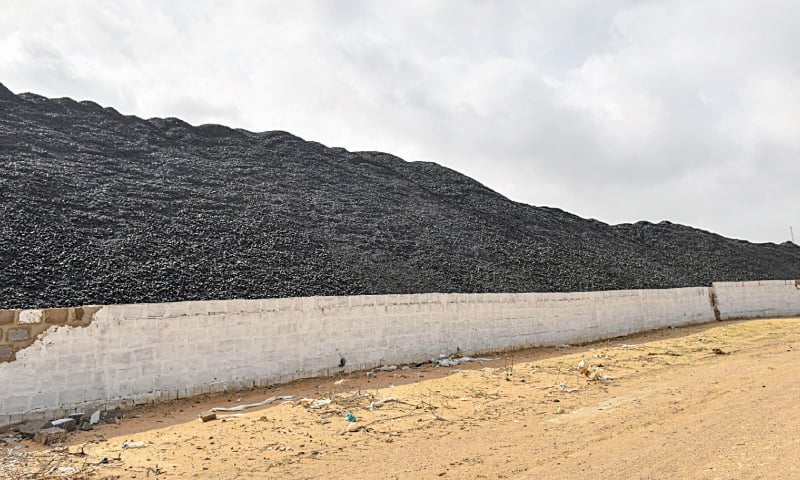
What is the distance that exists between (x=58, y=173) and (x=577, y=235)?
16631 mm

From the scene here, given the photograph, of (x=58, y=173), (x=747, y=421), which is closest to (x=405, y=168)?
(x=58, y=173)

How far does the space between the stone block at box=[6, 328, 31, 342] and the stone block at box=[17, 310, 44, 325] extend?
3.5 inches

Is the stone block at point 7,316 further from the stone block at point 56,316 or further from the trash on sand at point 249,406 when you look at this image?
the trash on sand at point 249,406

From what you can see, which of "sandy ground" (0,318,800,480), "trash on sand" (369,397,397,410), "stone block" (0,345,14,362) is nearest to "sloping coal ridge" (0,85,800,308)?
"stone block" (0,345,14,362)

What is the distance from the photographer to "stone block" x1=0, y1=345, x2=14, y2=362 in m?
6.06

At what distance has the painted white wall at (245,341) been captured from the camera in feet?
20.9

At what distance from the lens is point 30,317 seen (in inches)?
247

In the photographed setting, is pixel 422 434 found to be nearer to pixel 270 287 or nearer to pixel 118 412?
pixel 118 412

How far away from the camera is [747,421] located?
5340mm

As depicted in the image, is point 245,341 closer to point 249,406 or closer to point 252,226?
point 249,406

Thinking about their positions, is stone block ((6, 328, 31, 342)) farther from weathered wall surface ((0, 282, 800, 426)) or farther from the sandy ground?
the sandy ground

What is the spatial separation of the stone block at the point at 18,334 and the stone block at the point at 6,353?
0.09 m

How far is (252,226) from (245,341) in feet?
17.2

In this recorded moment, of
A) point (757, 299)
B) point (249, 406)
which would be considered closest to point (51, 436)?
point (249, 406)
